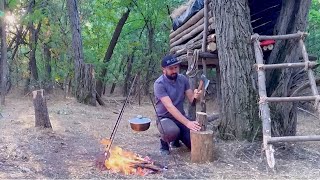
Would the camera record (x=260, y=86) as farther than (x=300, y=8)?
No

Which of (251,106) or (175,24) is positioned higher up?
(175,24)

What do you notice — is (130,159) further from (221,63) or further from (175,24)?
(175,24)

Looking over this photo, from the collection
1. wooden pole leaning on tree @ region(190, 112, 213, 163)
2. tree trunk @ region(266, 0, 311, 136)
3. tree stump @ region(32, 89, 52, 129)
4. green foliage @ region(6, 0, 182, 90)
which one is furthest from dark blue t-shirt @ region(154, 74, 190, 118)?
green foliage @ region(6, 0, 182, 90)

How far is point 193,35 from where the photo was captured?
8.94 meters

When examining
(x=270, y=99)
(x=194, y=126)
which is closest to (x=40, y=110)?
(x=194, y=126)

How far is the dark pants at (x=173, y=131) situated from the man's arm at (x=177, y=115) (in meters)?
0.29

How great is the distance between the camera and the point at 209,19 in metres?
7.46

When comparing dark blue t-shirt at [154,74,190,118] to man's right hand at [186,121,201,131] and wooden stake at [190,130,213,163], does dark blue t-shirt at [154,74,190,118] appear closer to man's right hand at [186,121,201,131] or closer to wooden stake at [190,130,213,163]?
man's right hand at [186,121,201,131]

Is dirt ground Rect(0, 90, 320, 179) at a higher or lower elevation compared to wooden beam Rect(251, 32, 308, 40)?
lower

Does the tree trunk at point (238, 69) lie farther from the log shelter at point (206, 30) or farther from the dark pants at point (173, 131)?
the dark pants at point (173, 131)

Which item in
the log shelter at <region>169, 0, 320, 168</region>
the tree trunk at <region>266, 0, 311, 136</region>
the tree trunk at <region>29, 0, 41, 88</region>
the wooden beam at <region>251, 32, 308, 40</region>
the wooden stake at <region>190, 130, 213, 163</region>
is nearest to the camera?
the log shelter at <region>169, 0, 320, 168</region>

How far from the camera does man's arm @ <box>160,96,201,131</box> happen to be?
558cm

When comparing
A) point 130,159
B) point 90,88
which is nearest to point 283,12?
point 130,159

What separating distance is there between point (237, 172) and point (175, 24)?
6.73 m
